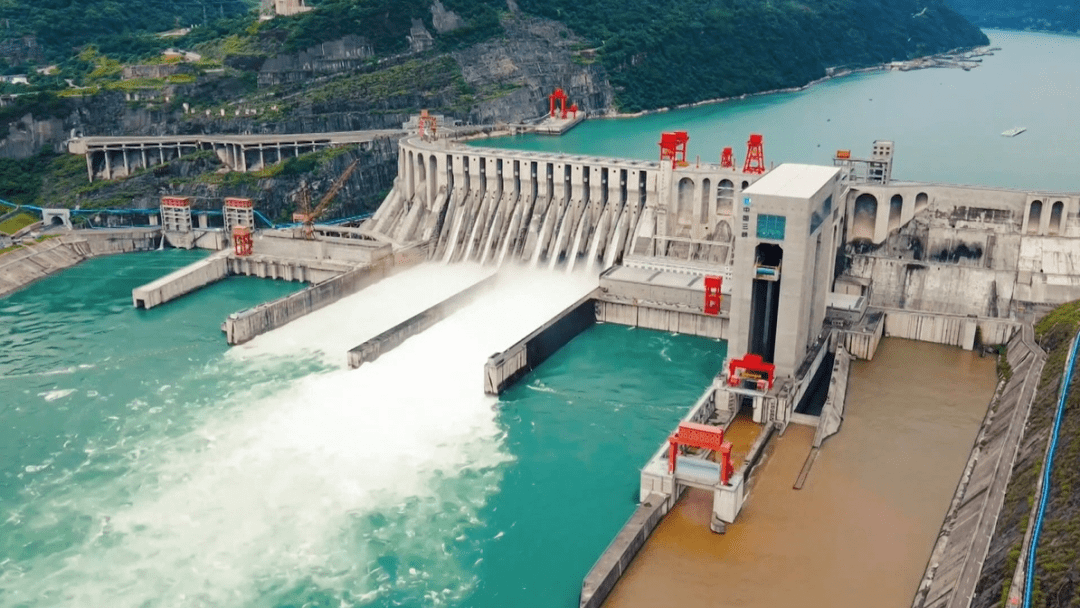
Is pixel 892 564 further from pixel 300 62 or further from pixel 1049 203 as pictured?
pixel 300 62

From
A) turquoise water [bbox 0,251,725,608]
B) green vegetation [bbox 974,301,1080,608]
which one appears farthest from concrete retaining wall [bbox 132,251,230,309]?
green vegetation [bbox 974,301,1080,608]

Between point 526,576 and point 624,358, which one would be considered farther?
point 624,358

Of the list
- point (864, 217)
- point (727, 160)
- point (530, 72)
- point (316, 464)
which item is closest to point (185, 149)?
point (727, 160)

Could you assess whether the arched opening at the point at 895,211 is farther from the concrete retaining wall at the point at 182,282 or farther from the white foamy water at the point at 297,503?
the concrete retaining wall at the point at 182,282

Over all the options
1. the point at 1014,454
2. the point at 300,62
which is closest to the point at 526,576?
the point at 1014,454

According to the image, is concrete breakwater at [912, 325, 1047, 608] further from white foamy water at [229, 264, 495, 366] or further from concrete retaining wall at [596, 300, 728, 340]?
white foamy water at [229, 264, 495, 366]

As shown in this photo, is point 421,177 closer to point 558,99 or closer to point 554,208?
point 554,208

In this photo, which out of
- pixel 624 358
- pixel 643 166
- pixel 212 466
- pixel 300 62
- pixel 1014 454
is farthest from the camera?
pixel 300 62
